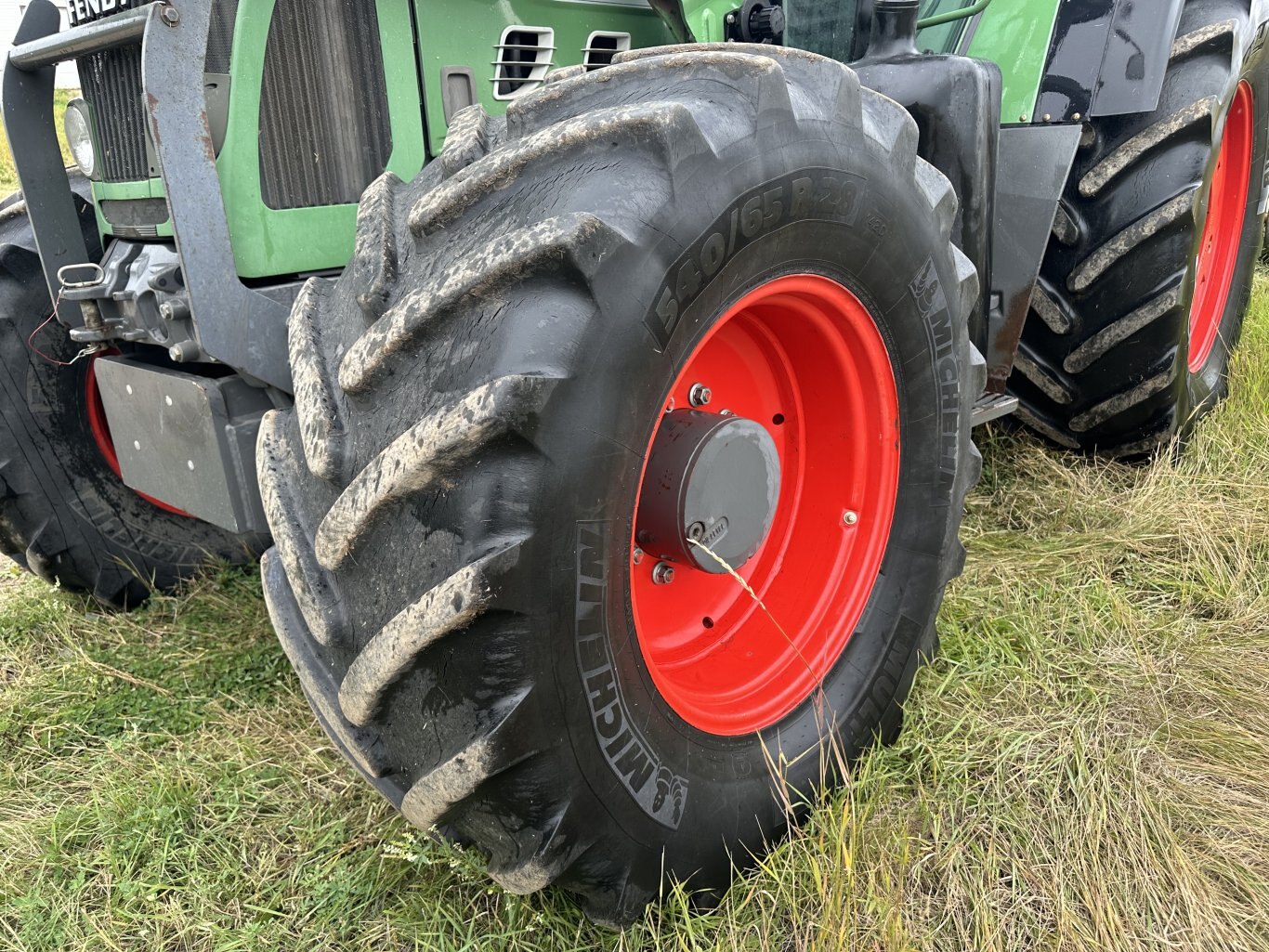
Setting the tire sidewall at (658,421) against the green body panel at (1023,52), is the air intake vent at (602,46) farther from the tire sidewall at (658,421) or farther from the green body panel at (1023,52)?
the green body panel at (1023,52)

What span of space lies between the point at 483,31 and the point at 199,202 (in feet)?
2.30

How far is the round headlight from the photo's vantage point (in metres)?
1.92

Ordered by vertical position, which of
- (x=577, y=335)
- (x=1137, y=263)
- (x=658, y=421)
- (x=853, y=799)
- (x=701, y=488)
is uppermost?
(x=577, y=335)

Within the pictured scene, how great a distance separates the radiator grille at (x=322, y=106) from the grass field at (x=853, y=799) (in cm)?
110

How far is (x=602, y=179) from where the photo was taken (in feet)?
4.20

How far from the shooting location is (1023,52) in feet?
8.15

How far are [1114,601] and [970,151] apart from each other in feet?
3.59

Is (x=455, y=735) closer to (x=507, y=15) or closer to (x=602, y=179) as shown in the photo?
(x=602, y=179)

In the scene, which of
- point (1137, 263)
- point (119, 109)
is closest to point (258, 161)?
point (119, 109)

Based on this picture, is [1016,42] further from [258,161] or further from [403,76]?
[258,161]

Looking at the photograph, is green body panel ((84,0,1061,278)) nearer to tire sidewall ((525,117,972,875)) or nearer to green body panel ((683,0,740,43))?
green body panel ((683,0,740,43))

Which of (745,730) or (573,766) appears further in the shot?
(745,730)

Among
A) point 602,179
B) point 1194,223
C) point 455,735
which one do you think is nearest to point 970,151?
point 1194,223

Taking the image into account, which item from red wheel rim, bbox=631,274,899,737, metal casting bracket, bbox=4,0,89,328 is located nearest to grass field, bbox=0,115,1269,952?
red wheel rim, bbox=631,274,899,737
